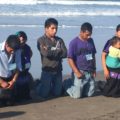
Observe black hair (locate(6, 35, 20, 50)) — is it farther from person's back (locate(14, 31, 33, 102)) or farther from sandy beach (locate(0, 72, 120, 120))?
sandy beach (locate(0, 72, 120, 120))

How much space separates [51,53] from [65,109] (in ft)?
3.84

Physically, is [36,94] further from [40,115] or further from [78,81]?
[40,115]

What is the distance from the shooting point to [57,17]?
23.9 m

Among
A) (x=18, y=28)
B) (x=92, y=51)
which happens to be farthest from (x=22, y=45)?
(x=18, y=28)

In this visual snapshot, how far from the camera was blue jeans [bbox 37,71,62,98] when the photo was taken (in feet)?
28.5

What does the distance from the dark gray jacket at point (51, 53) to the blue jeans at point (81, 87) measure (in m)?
0.35

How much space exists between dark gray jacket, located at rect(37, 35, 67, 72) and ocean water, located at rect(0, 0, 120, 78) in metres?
4.22

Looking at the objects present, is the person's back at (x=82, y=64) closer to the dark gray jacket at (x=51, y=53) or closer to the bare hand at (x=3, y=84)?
the dark gray jacket at (x=51, y=53)

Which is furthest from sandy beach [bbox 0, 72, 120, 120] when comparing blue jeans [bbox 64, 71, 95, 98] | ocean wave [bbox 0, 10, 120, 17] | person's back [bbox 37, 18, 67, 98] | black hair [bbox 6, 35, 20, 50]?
ocean wave [bbox 0, 10, 120, 17]

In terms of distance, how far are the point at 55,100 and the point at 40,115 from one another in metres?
1.07

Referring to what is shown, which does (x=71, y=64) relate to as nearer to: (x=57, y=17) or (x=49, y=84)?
(x=49, y=84)

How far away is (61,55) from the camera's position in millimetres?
8625

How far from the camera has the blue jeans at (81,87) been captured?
8.63 metres

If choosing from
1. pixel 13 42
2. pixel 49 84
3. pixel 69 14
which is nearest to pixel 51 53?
pixel 49 84
